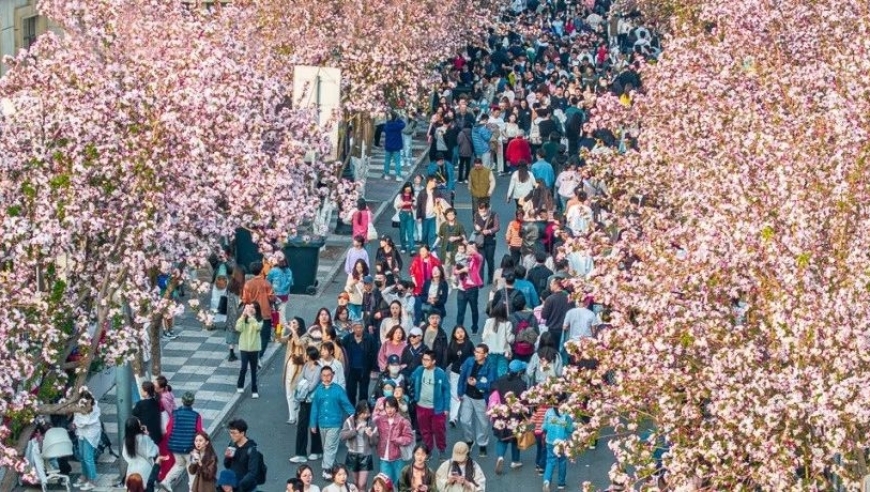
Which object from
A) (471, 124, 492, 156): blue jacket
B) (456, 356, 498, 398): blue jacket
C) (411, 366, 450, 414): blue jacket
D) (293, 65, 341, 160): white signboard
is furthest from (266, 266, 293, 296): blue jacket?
(471, 124, 492, 156): blue jacket

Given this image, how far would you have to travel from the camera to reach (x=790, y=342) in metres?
16.1

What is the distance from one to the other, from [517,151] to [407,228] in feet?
20.0

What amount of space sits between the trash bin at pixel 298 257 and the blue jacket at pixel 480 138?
8484 mm

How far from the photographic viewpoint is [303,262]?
3416 centimetres

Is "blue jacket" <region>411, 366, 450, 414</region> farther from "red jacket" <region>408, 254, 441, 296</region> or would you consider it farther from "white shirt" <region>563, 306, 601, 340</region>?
"red jacket" <region>408, 254, 441, 296</region>

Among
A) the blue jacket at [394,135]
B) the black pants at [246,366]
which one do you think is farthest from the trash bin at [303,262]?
the blue jacket at [394,135]

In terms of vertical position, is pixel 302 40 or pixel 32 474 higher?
pixel 302 40

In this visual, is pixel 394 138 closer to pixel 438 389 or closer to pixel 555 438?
pixel 438 389

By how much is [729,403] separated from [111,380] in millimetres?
13128

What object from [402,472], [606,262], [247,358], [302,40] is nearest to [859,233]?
[606,262]

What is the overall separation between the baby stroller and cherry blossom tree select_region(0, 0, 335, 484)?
1553 millimetres

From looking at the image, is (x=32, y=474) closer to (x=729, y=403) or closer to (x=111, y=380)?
(x=729, y=403)

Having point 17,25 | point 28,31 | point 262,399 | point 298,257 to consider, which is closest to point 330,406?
point 262,399

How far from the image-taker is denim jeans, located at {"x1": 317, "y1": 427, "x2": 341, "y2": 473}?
2434cm
